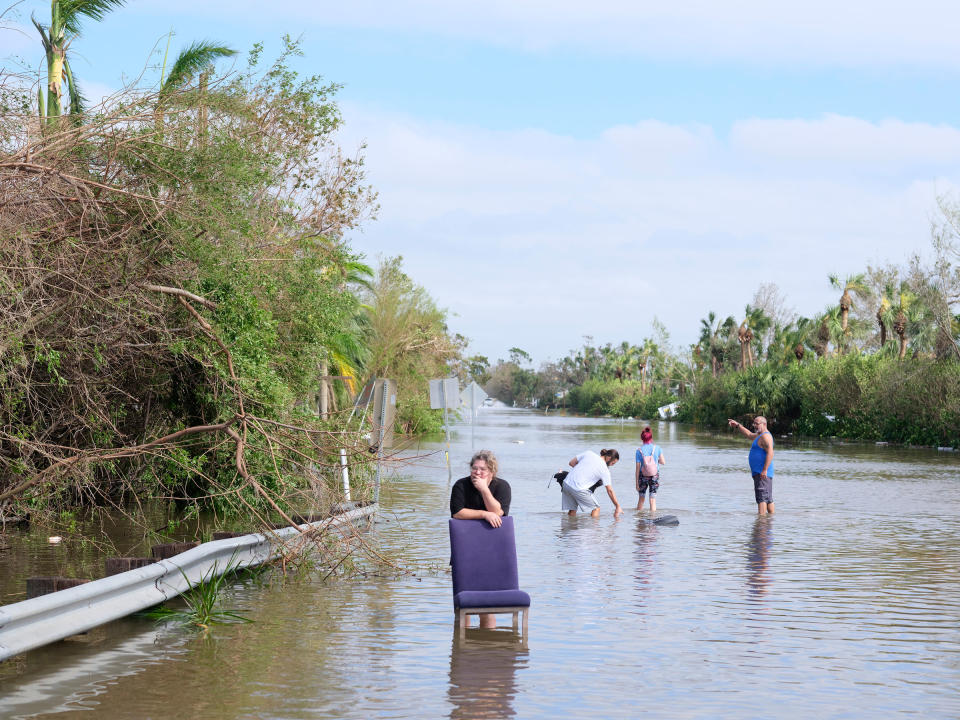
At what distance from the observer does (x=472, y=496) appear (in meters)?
9.83

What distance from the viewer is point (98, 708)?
6793mm

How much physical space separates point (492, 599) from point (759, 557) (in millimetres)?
6826

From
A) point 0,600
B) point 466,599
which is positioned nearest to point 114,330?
point 0,600

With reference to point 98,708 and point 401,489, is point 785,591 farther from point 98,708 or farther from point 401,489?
point 401,489

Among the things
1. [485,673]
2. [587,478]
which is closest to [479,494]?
[485,673]

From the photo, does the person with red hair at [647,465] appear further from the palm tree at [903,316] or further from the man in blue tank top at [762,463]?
the palm tree at [903,316]

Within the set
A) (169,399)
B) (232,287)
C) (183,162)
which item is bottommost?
(169,399)

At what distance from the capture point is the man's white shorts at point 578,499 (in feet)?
65.5

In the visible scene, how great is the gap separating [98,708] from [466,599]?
311 centimetres

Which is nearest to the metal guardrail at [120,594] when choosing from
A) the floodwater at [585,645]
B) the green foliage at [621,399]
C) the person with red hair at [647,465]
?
the floodwater at [585,645]

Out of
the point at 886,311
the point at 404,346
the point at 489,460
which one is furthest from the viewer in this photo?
the point at 886,311

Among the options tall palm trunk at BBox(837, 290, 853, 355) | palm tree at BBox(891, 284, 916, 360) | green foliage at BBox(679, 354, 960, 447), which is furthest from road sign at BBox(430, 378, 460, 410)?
tall palm trunk at BBox(837, 290, 853, 355)

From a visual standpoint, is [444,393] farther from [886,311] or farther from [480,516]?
[886,311]

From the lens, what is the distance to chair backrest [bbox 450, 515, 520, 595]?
9.45m
